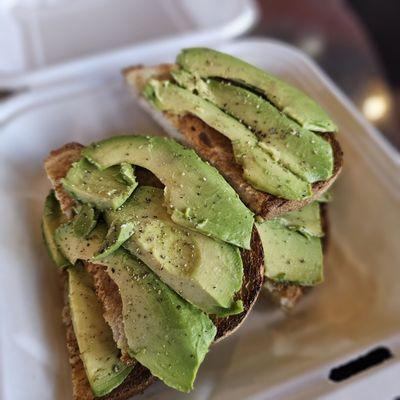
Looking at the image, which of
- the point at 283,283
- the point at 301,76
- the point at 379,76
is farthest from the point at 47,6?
the point at 283,283

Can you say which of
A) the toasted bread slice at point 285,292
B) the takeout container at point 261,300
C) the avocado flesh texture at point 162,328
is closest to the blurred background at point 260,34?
the takeout container at point 261,300

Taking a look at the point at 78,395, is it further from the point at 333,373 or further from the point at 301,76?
the point at 301,76

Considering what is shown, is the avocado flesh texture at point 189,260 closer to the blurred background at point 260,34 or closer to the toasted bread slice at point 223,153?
the toasted bread slice at point 223,153

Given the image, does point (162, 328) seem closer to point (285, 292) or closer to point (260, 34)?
point (285, 292)

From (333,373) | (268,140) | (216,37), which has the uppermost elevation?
(216,37)

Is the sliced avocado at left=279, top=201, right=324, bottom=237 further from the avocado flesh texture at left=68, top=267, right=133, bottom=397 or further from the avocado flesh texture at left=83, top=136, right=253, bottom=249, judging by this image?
the avocado flesh texture at left=68, top=267, right=133, bottom=397

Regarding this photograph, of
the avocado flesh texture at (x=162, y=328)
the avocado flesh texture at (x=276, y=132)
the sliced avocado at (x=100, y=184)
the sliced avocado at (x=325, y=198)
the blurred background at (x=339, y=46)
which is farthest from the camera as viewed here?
the blurred background at (x=339, y=46)
